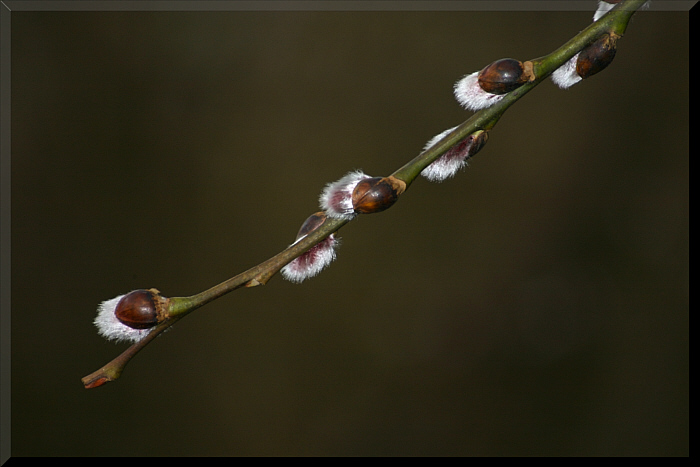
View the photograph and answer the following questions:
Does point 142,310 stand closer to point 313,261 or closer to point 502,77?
point 313,261

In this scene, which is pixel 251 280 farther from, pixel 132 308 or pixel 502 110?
pixel 502 110

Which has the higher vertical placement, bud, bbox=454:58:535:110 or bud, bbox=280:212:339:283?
bud, bbox=454:58:535:110

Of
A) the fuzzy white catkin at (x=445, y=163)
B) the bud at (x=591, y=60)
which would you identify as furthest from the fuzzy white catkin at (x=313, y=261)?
the bud at (x=591, y=60)

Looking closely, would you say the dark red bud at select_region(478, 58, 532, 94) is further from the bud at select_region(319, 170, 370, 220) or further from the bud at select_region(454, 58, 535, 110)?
the bud at select_region(319, 170, 370, 220)

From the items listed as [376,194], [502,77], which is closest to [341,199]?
[376,194]

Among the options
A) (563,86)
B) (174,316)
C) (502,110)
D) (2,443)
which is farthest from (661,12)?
(2,443)

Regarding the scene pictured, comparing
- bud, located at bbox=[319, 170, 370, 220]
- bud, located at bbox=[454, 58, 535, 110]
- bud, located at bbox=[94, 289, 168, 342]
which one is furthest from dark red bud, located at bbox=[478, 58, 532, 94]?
bud, located at bbox=[94, 289, 168, 342]
